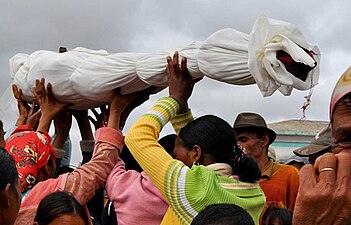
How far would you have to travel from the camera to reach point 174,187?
250cm

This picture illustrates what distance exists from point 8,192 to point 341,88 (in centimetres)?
111

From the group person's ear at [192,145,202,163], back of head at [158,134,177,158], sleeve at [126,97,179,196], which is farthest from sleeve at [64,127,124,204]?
person's ear at [192,145,202,163]

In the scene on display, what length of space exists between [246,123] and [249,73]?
1.21 metres

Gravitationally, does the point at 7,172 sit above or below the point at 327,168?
below

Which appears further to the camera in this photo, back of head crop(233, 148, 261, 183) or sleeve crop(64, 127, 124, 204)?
sleeve crop(64, 127, 124, 204)

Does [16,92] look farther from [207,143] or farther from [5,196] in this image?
[5,196]

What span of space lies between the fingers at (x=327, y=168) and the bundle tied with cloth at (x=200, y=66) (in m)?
1.07

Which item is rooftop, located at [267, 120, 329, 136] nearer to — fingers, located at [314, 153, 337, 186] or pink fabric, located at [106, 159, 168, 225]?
pink fabric, located at [106, 159, 168, 225]

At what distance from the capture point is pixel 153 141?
2725 mm

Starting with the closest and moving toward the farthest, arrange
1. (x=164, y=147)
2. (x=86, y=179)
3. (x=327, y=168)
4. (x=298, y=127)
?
(x=327, y=168)
(x=86, y=179)
(x=164, y=147)
(x=298, y=127)

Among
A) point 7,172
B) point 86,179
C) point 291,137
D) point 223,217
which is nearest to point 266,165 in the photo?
point 86,179

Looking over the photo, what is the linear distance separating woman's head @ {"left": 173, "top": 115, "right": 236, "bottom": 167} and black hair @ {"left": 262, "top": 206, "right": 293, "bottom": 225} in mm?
822

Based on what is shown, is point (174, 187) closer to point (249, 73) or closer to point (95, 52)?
point (249, 73)

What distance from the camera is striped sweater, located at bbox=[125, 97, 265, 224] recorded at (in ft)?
8.17
